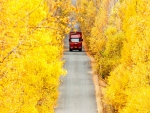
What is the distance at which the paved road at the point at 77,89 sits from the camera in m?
36.4

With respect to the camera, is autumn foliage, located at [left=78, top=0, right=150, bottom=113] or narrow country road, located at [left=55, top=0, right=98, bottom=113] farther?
narrow country road, located at [left=55, top=0, right=98, bottom=113]

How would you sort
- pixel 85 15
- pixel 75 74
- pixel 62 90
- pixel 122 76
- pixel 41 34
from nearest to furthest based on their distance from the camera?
pixel 41 34
pixel 122 76
pixel 62 90
pixel 75 74
pixel 85 15

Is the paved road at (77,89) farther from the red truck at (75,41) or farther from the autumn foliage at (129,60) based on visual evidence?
the red truck at (75,41)

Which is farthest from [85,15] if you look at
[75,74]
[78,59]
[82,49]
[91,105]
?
[91,105]

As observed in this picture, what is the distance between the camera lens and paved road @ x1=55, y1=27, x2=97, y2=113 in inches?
1435

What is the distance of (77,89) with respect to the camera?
4341 cm

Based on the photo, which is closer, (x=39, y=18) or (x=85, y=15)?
(x=39, y=18)

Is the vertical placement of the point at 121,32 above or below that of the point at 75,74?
above

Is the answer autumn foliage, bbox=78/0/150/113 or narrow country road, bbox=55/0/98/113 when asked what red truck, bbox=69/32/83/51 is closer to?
narrow country road, bbox=55/0/98/113

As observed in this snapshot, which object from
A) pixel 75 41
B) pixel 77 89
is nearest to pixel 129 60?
pixel 77 89

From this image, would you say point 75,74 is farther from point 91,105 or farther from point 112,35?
point 91,105

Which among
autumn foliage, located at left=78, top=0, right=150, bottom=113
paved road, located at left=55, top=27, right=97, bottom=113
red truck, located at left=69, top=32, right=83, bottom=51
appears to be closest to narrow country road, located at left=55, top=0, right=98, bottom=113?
paved road, located at left=55, top=27, right=97, bottom=113

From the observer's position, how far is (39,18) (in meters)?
27.3

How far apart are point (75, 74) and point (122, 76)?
21.9 m
